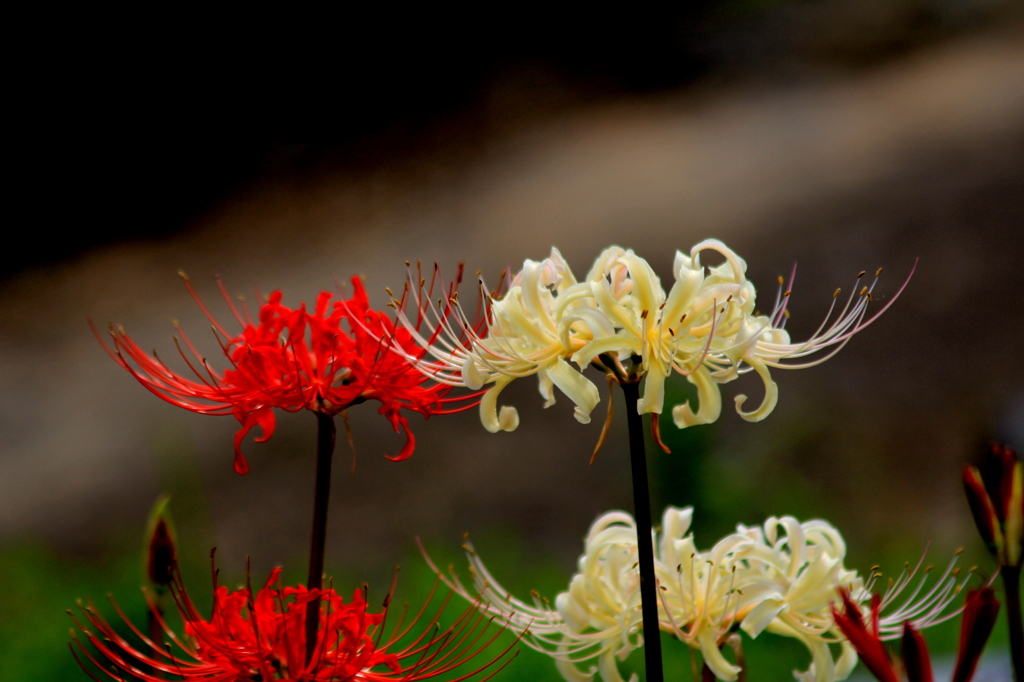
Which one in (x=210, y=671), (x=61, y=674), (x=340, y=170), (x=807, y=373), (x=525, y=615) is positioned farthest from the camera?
(x=340, y=170)

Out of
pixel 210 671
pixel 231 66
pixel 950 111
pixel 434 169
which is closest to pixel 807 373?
pixel 950 111

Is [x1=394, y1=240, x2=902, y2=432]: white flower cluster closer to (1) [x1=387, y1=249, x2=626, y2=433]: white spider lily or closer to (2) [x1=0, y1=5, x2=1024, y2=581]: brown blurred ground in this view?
(1) [x1=387, y1=249, x2=626, y2=433]: white spider lily

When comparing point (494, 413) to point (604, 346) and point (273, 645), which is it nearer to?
point (604, 346)

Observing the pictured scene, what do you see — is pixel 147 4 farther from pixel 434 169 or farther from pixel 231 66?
pixel 434 169

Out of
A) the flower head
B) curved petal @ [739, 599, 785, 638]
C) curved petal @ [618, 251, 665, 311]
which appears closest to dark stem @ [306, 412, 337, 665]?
curved petal @ [618, 251, 665, 311]

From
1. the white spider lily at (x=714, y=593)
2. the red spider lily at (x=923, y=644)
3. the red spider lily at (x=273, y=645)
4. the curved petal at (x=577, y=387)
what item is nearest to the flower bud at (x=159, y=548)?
the red spider lily at (x=273, y=645)

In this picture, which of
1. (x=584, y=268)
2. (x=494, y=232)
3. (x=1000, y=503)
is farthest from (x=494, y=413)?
(x=494, y=232)
